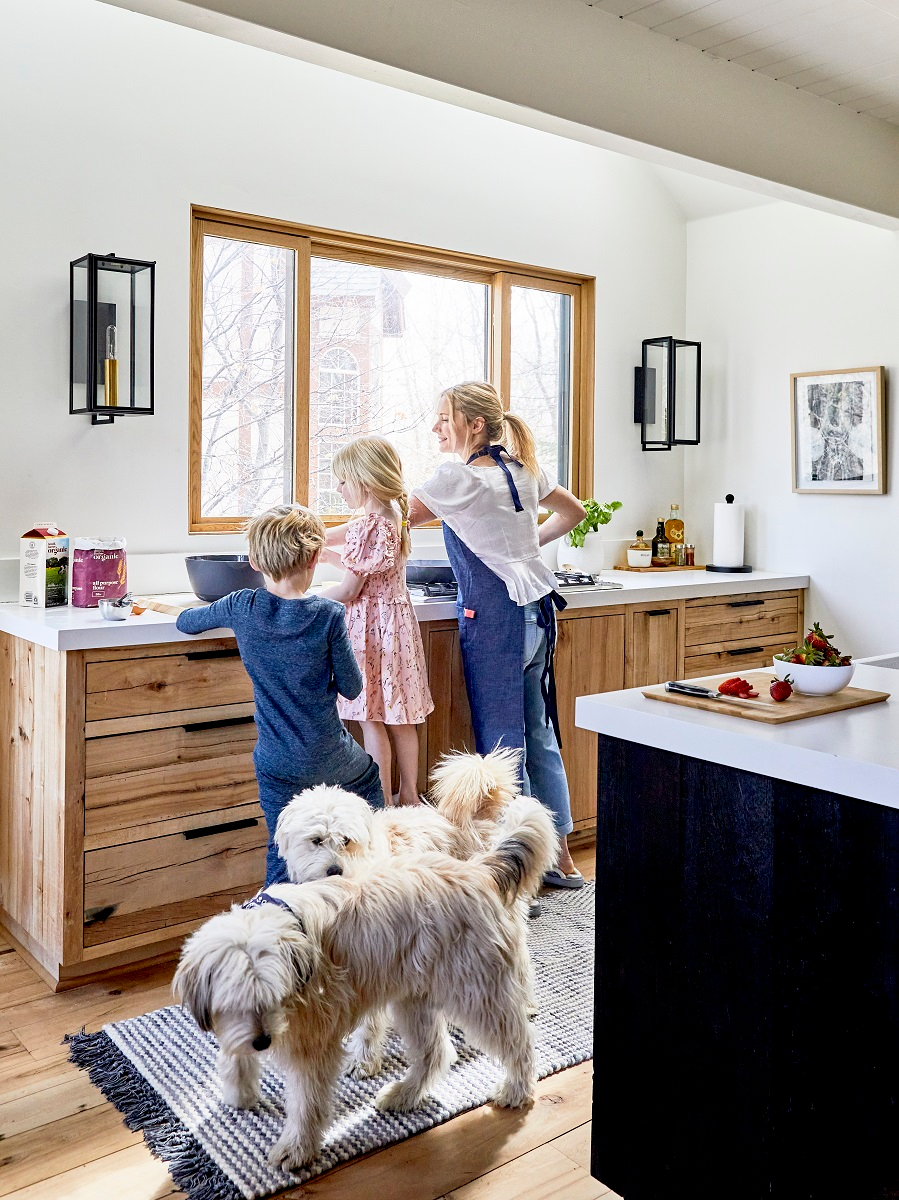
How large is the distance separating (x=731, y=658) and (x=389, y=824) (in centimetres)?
228

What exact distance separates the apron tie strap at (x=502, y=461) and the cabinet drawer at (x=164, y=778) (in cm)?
94

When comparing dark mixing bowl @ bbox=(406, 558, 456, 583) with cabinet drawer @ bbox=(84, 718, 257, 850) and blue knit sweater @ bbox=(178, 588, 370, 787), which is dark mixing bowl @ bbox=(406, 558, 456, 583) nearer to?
cabinet drawer @ bbox=(84, 718, 257, 850)

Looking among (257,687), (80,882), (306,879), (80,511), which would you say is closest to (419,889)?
(306,879)

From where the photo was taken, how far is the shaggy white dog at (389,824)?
191cm

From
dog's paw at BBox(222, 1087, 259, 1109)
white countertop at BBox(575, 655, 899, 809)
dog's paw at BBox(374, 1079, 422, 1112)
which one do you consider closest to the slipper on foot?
dog's paw at BBox(374, 1079, 422, 1112)

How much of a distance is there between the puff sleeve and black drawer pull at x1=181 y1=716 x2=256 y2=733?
478 millimetres

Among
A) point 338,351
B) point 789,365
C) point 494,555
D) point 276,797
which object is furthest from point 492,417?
point 789,365

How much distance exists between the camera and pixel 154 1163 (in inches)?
74.4

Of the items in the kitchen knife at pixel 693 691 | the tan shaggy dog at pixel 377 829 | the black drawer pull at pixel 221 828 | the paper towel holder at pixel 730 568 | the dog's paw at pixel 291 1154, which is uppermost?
the paper towel holder at pixel 730 568

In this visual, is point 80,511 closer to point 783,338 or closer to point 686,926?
point 686,926

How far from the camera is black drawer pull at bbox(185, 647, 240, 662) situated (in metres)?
2.66

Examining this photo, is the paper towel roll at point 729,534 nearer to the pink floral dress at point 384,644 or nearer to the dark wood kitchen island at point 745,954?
the pink floral dress at point 384,644

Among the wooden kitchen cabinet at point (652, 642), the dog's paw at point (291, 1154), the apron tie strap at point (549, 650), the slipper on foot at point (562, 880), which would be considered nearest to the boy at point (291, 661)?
the dog's paw at point (291, 1154)

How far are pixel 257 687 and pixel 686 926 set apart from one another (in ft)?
3.66
